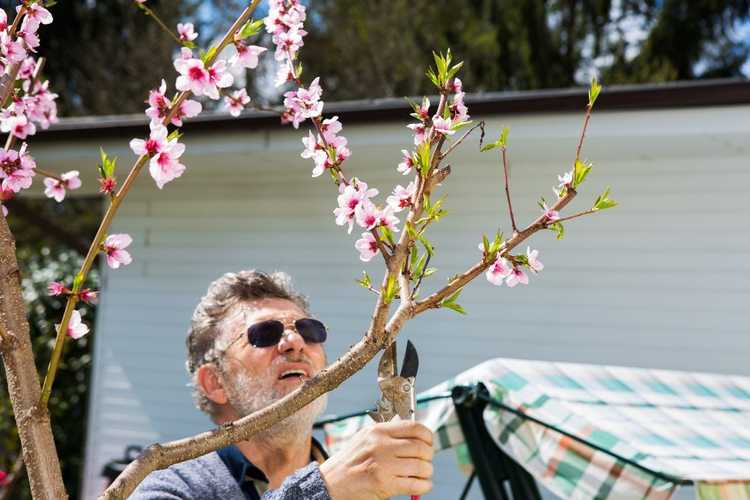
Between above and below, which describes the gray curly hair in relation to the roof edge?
below

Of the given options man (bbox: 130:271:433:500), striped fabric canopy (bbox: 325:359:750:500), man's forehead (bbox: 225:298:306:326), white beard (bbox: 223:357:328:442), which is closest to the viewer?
man (bbox: 130:271:433:500)

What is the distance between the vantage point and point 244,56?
207cm

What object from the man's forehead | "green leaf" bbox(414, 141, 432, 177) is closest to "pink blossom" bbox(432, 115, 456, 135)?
"green leaf" bbox(414, 141, 432, 177)

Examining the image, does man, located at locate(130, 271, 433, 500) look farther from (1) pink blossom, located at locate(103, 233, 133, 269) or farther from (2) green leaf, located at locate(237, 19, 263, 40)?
(2) green leaf, located at locate(237, 19, 263, 40)

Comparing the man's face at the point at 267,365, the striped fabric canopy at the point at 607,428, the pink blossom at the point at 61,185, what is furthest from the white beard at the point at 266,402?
the striped fabric canopy at the point at 607,428

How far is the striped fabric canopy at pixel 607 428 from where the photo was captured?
11.0ft

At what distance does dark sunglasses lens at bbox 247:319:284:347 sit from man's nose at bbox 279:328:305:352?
0.02 m

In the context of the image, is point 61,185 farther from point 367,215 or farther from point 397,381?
point 397,381

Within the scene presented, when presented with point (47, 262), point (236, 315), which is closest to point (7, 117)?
point (236, 315)

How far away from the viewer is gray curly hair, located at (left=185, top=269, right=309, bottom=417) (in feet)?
10.8

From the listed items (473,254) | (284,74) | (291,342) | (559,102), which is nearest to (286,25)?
(284,74)

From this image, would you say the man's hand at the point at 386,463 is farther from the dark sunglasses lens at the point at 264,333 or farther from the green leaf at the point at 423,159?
the dark sunglasses lens at the point at 264,333

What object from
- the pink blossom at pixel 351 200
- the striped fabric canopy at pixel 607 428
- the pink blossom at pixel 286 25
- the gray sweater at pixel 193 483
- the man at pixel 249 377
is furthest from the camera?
the striped fabric canopy at pixel 607 428

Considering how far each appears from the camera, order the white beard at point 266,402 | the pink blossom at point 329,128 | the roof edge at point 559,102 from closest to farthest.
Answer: the pink blossom at point 329,128
the white beard at point 266,402
the roof edge at point 559,102
